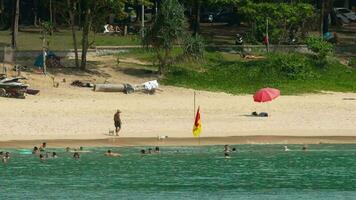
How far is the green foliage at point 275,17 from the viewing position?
72250 mm

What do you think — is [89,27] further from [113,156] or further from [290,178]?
[290,178]

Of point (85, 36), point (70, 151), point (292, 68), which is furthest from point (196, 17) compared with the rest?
point (70, 151)

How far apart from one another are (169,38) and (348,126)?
49.3ft

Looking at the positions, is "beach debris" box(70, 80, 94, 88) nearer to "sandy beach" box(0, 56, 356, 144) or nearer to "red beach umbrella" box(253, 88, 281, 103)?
"sandy beach" box(0, 56, 356, 144)

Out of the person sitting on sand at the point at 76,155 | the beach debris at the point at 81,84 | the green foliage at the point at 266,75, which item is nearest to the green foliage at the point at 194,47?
the green foliage at the point at 266,75

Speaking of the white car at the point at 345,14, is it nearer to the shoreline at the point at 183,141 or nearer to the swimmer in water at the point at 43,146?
the shoreline at the point at 183,141

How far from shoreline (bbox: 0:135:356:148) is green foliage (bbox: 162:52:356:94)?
12403mm

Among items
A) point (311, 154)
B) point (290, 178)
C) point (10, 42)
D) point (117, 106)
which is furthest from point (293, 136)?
point (10, 42)

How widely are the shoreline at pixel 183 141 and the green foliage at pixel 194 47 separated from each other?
16.2m

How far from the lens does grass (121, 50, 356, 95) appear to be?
6425cm

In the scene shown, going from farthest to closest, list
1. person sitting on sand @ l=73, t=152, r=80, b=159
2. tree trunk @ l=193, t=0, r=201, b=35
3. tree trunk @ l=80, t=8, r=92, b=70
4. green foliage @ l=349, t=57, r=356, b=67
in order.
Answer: tree trunk @ l=193, t=0, r=201, b=35 → green foliage @ l=349, t=57, r=356, b=67 → tree trunk @ l=80, t=8, r=92, b=70 → person sitting on sand @ l=73, t=152, r=80, b=159

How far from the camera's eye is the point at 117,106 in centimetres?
5650

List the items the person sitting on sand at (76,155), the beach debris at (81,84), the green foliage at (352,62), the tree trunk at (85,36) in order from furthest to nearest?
the green foliage at (352,62)
the tree trunk at (85,36)
the beach debris at (81,84)
the person sitting on sand at (76,155)

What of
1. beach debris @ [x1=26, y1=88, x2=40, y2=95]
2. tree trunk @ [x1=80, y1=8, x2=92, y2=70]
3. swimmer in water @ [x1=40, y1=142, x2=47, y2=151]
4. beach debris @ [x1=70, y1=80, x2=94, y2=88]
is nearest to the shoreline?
swimmer in water @ [x1=40, y1=142, x2=47, y2=151]
